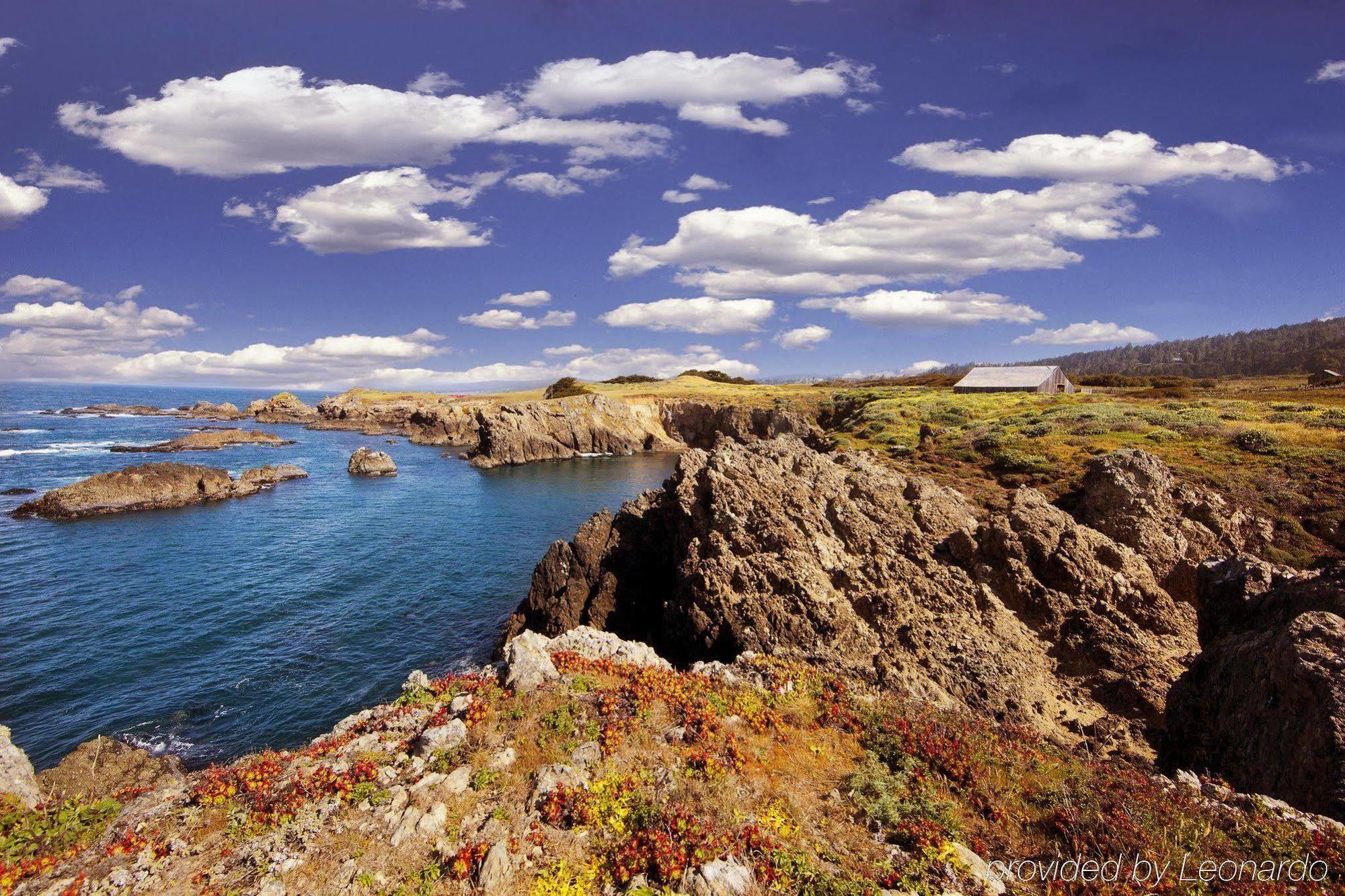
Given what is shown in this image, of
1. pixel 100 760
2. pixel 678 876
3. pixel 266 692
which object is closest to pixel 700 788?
pixel 678 876

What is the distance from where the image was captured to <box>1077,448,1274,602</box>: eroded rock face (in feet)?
66.4

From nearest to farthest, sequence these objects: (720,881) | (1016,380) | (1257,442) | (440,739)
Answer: (720,881), (440,739), (1257,442), (1016,380)

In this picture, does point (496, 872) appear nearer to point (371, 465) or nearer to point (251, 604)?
point (251, 604)

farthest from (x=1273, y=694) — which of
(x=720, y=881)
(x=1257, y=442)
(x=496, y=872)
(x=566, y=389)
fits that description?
(x=566, y=389)

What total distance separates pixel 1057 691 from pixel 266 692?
3188 cm

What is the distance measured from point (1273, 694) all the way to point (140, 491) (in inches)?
3339

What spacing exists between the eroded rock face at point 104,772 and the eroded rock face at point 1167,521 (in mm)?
32958

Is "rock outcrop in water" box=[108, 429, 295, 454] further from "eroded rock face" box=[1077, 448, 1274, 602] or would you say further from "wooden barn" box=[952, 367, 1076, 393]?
"eroded rock face" box=[1077, 448, 1274, 602]

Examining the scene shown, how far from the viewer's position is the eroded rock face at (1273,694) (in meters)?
10.6

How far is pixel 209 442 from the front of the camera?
105938 mm

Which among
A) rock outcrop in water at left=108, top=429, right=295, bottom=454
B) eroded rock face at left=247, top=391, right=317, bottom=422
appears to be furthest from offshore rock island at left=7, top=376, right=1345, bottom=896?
eroded rock face at left=247, top=391, right=317, bottom=422

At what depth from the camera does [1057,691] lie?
17.9 m

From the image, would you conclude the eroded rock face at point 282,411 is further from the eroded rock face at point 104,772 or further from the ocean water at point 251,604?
the eroded rock face at point 104,772

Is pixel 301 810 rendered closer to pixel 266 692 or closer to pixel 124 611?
pixel 266 692
